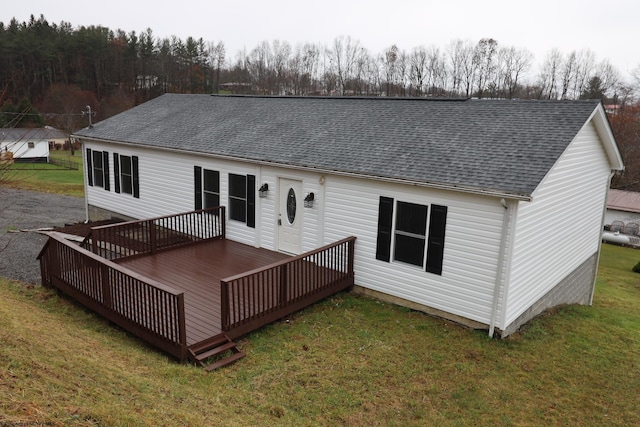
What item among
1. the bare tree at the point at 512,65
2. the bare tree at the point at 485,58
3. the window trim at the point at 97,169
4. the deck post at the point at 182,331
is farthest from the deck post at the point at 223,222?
the bare tree at the point at 485,58

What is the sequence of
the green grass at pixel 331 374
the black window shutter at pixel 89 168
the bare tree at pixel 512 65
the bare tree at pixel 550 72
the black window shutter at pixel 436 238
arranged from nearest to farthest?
the green grass at pixel 331 374
the black window shutter at pixel 436 238
the black window shutter at pixel 89 168
the bare tree at pixel 550 72
the bare tree at pixel 512 65

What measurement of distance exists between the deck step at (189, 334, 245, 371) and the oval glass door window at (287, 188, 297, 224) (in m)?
4.13

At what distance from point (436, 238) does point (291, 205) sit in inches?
145

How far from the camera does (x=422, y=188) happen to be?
26.6 ft

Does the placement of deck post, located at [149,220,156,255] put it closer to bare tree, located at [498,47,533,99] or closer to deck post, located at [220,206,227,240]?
deck post, located at [220,206,227,240]

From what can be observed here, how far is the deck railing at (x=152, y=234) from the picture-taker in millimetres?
9906

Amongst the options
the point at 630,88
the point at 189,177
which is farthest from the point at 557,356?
the point at 630,88

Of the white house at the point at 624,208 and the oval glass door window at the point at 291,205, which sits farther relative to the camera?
the white house at the point at 624,208

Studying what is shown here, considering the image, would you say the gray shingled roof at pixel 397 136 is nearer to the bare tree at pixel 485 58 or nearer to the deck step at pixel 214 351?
the deck step at pixel 214 351

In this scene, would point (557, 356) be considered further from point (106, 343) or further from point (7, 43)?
point (7, 43)

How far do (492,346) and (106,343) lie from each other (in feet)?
20.1

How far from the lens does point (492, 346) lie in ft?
24.1

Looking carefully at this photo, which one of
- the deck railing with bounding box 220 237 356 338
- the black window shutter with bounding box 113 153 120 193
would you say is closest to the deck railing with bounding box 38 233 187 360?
the deck railing with bounding box 220 237 356 338

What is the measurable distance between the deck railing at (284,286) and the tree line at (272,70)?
44210 mm
